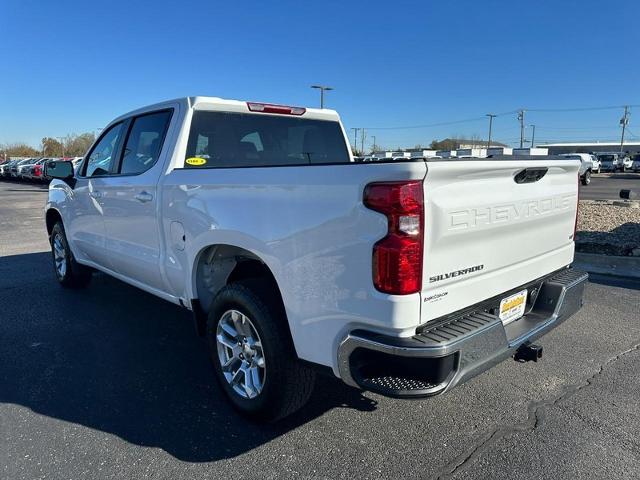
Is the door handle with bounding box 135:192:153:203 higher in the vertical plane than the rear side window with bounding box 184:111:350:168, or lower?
lower

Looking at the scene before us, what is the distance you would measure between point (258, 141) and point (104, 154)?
1868 millimetres

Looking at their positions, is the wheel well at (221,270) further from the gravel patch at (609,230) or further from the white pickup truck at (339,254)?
the gravel patch at (609,230)

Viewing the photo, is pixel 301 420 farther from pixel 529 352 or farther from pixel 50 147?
pixel 50 147

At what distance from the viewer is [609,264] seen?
710 centimetres

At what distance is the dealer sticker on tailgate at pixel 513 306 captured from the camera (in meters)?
2.90

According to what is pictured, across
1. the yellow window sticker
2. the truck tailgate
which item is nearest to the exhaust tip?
the truck tailgate

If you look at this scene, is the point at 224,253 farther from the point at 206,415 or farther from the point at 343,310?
the point at 343,310

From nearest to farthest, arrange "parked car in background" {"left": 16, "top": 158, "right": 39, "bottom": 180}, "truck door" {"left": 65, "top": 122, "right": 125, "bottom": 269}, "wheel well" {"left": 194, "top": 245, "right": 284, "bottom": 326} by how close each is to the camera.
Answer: "wheel well" {"left": 194, "top": 245, "right": 284, "bottom": 326}, "truck door" {"left": 65, "top": 122, "right": 125, "bottom": 269}, "parked car in background" {"left": 16, "top": 158, "right": 39, "bottom": 180}

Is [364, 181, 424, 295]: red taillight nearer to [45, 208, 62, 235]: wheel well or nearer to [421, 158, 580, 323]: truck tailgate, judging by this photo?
[421, 158, 580, 323]: truck tailgate

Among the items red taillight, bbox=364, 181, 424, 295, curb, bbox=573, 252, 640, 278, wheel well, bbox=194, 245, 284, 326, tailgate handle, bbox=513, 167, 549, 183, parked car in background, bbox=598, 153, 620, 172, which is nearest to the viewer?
red taillight, bbox=364, 181, 424, 295

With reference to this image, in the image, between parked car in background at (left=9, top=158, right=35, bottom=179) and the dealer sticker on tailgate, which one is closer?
the dealer sticker on tailgate

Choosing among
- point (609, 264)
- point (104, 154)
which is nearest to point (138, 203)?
point (104, 154)

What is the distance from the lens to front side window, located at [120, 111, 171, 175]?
4.07m

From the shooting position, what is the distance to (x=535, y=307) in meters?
3.26
